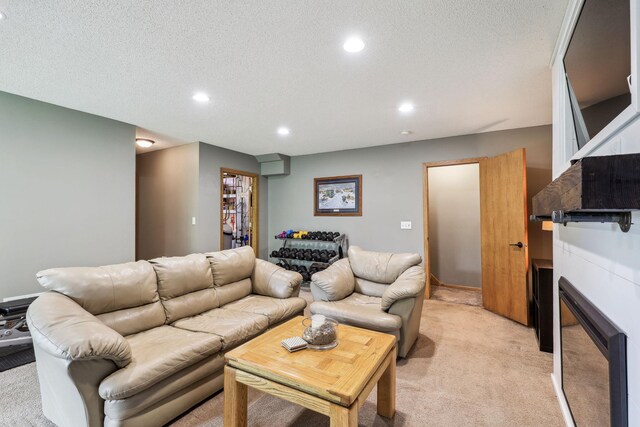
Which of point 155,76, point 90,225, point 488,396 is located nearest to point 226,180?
point 90,225

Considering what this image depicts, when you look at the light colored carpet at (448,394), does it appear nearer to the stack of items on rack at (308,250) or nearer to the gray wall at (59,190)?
the gray wall at (59,190)

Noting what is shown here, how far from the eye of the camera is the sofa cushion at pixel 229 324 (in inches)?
87.2

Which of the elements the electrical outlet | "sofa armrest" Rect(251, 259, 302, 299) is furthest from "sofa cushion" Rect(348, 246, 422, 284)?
the electrical outlet

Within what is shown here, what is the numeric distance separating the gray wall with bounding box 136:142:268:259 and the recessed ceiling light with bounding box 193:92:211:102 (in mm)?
1898

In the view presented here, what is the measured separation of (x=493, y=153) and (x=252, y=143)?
3840 millimetres

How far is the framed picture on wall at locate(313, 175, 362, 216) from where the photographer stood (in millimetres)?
5312

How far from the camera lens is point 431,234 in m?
5.64

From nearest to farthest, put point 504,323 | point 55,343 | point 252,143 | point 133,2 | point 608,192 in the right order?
1. point 608,192
2. point 55,343
3. point 133,2
4. point 504,323
5. point 252,143

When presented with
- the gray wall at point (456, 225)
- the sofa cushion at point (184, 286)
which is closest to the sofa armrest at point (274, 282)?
the sofa cushion at point (184, 286)

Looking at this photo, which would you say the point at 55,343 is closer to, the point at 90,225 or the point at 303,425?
the point at 303,425

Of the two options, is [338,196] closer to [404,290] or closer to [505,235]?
[505,235]

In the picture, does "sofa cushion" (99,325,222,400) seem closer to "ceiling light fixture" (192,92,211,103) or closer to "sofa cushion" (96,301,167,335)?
"sofa cushion" (96,301,167,335)

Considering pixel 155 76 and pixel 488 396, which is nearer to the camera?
pixel 488 396

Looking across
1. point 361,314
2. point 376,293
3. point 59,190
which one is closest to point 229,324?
point 361,314
